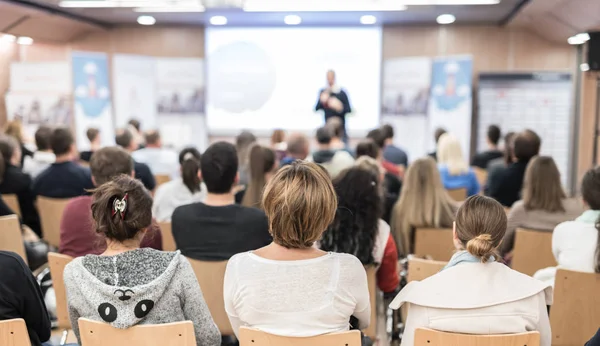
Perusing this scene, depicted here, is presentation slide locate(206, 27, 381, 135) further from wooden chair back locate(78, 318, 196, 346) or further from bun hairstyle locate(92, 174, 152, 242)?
wooden chair back locate(78, 318, 196, 346)

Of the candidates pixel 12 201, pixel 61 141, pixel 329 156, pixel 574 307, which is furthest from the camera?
pixel 329 156

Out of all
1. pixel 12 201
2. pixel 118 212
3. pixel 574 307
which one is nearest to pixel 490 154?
pixel 574 307

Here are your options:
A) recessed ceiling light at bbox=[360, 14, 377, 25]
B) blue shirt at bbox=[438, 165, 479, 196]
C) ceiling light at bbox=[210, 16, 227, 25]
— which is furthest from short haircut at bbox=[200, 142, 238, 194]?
ceiling light at bbox=[210, 16, 227, 25]

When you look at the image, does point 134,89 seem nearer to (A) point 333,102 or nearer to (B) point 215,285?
(A) point 333,102

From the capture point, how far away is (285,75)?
10680 mm

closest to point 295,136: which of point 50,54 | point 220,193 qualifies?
point 220,193

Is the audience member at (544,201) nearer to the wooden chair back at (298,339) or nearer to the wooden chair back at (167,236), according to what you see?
the wooden chair back at (167,236)

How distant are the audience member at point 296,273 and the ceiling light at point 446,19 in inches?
319

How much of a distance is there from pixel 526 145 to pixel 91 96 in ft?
23.5

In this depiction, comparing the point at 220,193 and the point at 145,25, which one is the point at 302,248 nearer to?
the point at 220,193

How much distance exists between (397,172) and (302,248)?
376cm

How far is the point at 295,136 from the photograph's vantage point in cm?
546

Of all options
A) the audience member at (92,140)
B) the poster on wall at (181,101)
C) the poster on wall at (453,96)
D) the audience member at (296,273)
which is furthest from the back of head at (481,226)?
the poster on wall at (181,101)

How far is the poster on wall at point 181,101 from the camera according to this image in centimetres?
1073
